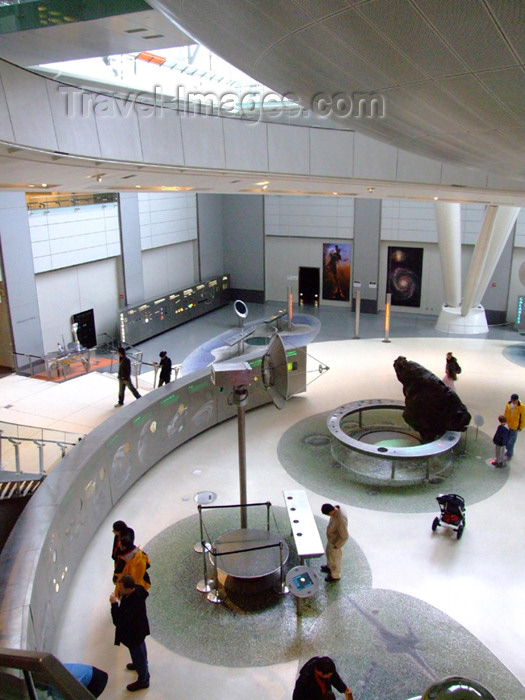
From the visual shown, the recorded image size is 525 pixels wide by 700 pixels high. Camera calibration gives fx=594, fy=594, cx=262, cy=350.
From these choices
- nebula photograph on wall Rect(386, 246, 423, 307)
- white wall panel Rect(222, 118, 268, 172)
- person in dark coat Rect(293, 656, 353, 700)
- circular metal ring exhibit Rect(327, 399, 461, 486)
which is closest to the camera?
person in dark coat Rect(293, 656, 353, 700)

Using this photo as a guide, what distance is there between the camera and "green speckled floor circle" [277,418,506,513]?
1089 centimetres

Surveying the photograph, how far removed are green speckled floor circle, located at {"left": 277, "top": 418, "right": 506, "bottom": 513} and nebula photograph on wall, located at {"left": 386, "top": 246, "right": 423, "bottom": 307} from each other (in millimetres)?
15200

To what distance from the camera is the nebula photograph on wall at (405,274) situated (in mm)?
27766

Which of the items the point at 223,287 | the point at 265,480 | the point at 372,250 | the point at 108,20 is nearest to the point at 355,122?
the point at 108,20

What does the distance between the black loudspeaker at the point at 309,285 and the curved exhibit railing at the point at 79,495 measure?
1534 cm

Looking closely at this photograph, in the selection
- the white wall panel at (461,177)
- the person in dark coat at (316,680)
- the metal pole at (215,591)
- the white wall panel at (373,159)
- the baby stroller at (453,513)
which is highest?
the white wall panel at (373,159)

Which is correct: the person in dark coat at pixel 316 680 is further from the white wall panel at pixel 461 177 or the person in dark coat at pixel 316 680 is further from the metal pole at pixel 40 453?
the white wall panel at pixel 461 177

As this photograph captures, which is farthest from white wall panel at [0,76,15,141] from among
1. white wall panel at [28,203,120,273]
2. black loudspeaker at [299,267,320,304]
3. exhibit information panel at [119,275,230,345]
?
black loudspeaker at [299,267,320,304]

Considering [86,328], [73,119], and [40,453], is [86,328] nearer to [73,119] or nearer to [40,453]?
[40,453]

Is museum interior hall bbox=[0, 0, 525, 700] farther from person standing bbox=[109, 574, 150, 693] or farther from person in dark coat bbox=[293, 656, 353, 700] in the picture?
person in dark coat bbox=[293, 656, 353, 700]

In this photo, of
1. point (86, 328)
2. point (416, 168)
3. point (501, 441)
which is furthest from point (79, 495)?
point (86, 328)

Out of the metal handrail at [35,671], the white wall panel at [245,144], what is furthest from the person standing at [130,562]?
the white wall panel at [245,144]

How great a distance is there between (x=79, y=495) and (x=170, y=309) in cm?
1754

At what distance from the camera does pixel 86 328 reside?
2277cm
